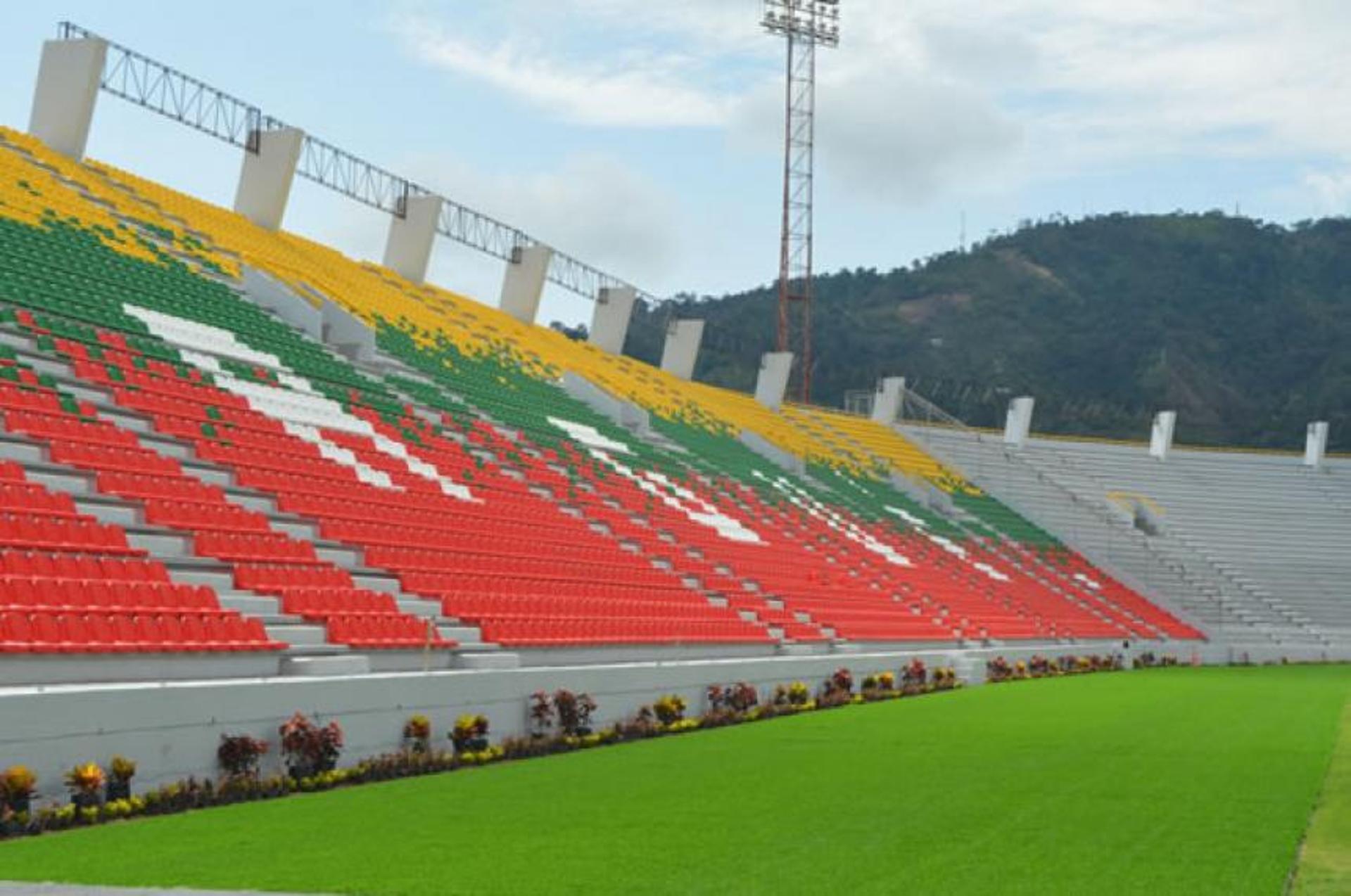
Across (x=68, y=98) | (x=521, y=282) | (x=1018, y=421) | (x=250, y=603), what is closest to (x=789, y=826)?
(x=250, y=603)

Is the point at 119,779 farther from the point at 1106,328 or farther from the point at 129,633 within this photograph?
the point at 1106,328

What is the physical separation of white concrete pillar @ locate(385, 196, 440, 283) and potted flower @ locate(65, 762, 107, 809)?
106 ft

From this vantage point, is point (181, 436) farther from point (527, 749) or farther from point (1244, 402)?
point (1244, 402)

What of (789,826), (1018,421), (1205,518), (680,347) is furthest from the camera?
(1018,421)

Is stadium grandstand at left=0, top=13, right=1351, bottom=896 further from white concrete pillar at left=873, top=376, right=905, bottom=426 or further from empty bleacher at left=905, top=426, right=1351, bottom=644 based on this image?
white concrete pillar at left=873, top=376, right=905, bottom=426

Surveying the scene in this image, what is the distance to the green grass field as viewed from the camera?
932cm

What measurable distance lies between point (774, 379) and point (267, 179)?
22.5m

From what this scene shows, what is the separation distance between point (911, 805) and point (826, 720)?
31.9 feet

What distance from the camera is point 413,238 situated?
43625mm

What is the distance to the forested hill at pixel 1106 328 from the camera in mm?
99750

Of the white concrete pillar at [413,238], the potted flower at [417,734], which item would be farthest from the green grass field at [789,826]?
the white concrete pillar at [413,238]

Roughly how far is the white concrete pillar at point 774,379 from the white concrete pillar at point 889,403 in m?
6.25

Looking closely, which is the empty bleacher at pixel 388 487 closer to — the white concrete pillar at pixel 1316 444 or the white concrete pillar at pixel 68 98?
the white concrete pillar at pixel 68 98

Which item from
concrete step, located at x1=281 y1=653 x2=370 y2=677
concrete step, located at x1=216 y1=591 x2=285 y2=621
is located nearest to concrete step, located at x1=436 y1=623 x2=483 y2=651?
concrete step, located at x1=216 y1=591 x2=285 y2=621
